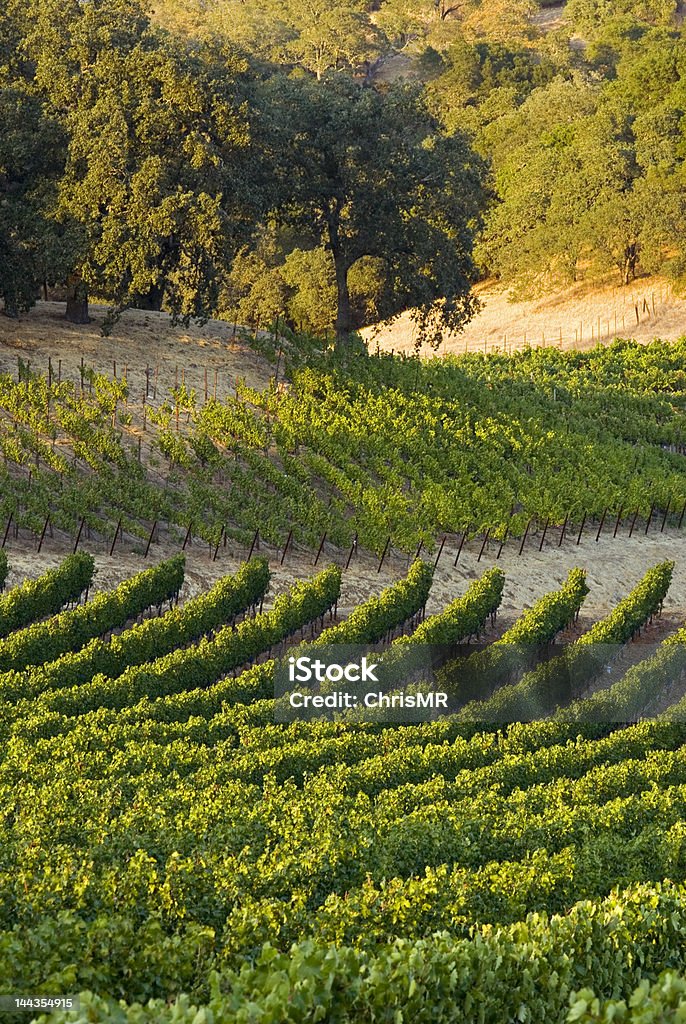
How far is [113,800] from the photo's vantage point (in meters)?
19.8

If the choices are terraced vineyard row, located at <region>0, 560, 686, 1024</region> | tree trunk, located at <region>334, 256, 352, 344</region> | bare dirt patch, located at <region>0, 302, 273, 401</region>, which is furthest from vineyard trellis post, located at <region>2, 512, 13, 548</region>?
tree trunk, located at <region>334, 256, 352, 344</region>

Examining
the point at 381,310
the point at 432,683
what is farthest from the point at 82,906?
the point at 381,310

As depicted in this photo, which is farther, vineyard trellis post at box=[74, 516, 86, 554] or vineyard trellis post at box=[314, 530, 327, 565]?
vineyard trellis post at box=[314, 530, 327, 565]

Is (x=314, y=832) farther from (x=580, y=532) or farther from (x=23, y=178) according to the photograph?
(x=23, y=178)

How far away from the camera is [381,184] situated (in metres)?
50.0

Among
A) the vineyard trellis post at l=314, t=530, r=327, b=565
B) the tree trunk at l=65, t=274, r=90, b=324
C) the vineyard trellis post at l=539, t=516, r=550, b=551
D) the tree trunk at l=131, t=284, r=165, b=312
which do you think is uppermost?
the tree trunk at l=131, t=284, r=165, b=312

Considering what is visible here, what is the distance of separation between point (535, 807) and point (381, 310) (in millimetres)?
35247

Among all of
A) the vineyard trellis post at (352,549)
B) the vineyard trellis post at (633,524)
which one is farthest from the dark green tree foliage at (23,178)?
the vineyard trellis post at (633,524)

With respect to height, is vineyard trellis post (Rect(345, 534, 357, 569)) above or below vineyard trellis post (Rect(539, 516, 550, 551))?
below

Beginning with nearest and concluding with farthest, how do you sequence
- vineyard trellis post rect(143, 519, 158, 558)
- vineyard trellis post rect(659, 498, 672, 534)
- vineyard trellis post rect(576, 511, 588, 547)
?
vineyard trellis post rect(143, 519, 158, 558) → vineyard trellis post rect(576, 511, 588, 547) → vineyard trellis post rect(659, 498, 672, 534)

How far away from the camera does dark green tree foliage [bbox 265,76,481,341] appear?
1948 inches

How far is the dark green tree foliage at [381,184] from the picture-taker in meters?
49.5

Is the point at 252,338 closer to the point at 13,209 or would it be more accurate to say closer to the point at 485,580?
the point at 13,209

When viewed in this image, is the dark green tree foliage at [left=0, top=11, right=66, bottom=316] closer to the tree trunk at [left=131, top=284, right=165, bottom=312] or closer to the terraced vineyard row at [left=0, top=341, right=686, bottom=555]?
the terraced vineyard row at [left=0, top=341, right=686, bottom=555]
